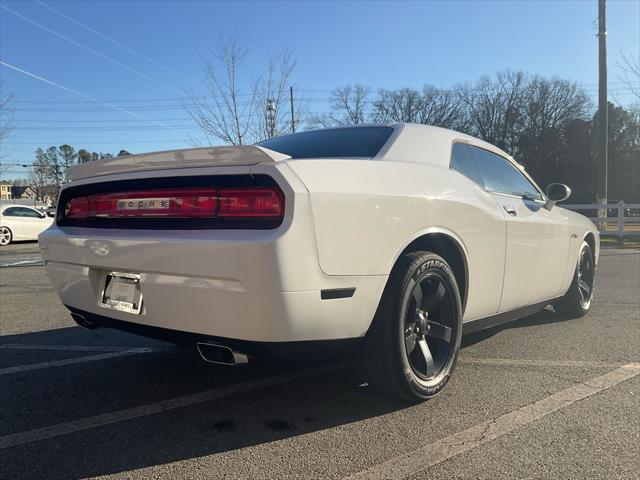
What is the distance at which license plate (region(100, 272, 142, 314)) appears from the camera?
2512 millimetres

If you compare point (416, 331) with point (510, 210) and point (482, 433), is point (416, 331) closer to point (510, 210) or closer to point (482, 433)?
point (482, 433)

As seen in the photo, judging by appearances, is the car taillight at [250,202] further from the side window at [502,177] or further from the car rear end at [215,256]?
the side window at [502,177]

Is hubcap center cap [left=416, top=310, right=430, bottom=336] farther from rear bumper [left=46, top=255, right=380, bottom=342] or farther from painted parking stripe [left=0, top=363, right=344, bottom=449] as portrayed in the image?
painted parking stripe [left=0, top=363, right=344, bottom=449]

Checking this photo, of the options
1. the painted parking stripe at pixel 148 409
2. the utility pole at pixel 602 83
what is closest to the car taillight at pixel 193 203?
the painted parking stripe at pixel 148 409

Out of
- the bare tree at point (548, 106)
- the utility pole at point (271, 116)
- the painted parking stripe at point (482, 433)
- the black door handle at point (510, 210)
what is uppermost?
the bare tree at point (548, 106)

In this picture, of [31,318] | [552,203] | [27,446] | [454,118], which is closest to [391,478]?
[27,446]

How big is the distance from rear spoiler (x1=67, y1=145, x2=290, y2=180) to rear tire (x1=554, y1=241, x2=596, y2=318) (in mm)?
3674

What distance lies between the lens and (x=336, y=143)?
10.5 feet

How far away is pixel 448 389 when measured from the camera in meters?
3.06

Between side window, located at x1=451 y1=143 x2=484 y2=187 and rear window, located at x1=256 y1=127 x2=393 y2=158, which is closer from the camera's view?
rear window, located at x1=256 y1=127 x2=393 y2=158

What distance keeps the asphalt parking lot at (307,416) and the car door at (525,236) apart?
48 centimetres

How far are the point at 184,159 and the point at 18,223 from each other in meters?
16.9

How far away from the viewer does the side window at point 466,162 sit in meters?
3.33

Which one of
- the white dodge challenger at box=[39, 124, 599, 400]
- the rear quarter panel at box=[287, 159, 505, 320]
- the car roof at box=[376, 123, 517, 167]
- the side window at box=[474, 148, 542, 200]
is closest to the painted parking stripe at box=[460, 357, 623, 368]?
the white dodge challenger at box=[39, 124, 599, 400]
